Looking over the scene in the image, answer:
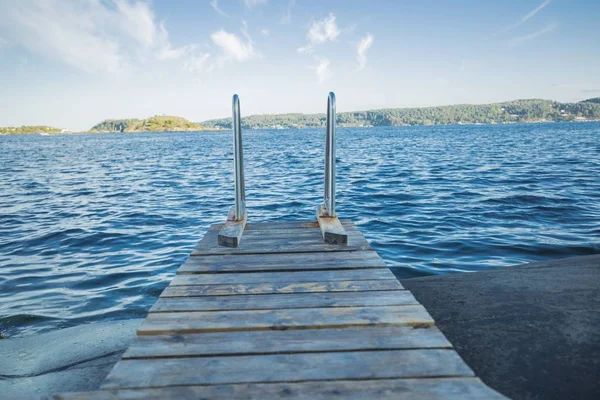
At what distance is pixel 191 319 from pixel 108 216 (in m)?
10.6

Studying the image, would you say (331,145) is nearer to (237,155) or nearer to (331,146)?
(331,146)

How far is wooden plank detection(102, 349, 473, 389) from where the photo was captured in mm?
1969

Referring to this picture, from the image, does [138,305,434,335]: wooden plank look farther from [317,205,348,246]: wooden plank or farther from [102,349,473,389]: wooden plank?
[317,205,348,246]: wooden plank

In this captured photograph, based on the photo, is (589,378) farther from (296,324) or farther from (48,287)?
(48,287)

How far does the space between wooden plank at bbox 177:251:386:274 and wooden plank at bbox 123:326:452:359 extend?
116 centimetres

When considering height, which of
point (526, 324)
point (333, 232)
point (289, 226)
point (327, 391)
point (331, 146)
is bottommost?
point (526, 324)

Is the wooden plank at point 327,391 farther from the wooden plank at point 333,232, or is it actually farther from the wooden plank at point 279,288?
the wooden plank at point 333,232

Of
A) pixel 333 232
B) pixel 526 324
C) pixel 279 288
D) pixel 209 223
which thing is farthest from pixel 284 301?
pixel 209 223

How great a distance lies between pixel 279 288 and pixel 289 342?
2.78 feet

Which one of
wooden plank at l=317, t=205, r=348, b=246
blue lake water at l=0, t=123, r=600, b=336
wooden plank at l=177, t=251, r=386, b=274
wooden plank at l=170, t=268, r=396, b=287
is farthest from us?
blue lake water at l=0, t=123, r=600, b=336

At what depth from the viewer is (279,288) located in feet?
10.3

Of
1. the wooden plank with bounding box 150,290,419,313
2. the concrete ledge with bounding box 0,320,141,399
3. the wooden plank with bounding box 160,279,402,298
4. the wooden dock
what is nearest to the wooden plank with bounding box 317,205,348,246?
the wooden dock

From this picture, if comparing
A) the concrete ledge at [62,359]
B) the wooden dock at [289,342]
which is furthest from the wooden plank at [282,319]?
the concrete ledge at [62,359]

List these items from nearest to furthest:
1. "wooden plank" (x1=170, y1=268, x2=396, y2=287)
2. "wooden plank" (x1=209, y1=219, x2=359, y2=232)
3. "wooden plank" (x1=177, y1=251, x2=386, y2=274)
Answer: "wooden plank" (x1=170, y1=268, x2=396, y2=287), "wooden plank" (x1=177, y1=251, x2=386, y2=274), "wooden plank" (x1=209, y1=219, x2=359, y2=232)
